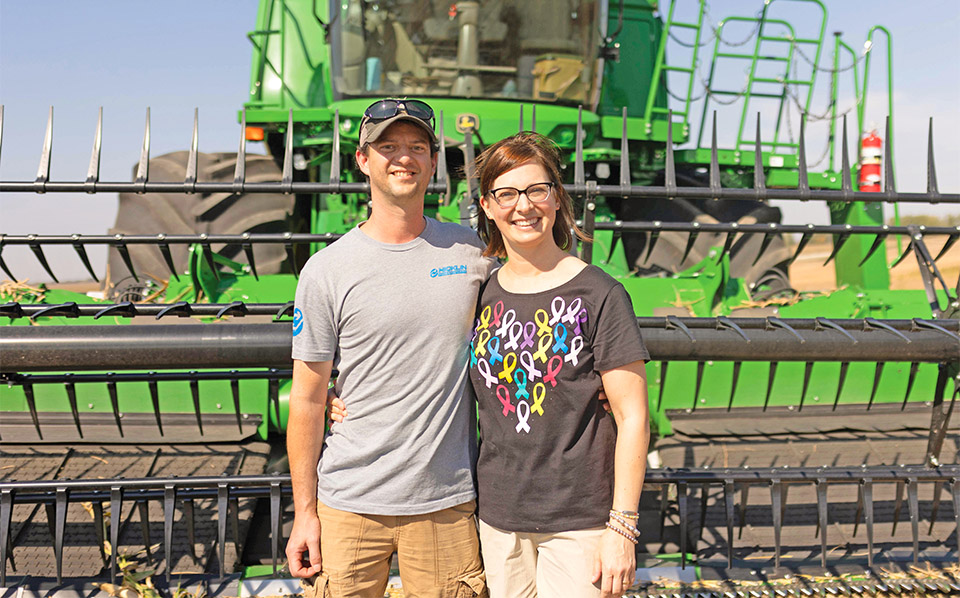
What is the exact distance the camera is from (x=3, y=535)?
235cm

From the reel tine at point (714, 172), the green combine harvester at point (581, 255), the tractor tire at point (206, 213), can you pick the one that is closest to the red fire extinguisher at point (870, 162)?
the green combine harvester at point (581, 255)

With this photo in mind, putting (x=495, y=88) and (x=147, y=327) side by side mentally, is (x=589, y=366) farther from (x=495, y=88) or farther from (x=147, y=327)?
(x=495, y=88)

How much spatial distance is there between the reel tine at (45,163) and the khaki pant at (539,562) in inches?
78.1

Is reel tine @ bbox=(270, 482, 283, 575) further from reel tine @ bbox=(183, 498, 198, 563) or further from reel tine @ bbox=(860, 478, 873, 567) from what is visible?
reel tine @ bbox=(860, 478, 873, 567)

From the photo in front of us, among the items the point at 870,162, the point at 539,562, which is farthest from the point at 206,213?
the point at 870,162

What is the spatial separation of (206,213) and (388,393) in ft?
12.5

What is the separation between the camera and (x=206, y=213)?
16.2 feet

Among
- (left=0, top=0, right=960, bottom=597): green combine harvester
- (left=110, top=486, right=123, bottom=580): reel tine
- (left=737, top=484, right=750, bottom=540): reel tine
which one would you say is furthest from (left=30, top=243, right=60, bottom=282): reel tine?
(left=737, top=484, right=750, bottom=540): reel tine

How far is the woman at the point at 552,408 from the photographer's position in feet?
4.84

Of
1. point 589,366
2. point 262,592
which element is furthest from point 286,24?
point 589,366

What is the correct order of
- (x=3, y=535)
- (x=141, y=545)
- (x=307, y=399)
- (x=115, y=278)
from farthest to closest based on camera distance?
(x=115, y=278)
(x=141, y=545)
(x=3, y=535)
(x=307, y=399)

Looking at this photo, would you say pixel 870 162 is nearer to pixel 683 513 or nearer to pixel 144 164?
pixel 683 513

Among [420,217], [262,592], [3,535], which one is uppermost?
[420,217]

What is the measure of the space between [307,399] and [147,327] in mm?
762
